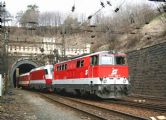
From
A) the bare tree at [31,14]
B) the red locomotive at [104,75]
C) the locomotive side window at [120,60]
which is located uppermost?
the bare tree at [31,14]

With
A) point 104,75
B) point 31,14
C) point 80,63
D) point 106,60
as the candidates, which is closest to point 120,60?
point 106,60

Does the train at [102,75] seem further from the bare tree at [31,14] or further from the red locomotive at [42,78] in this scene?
the bare tree at [31,14]

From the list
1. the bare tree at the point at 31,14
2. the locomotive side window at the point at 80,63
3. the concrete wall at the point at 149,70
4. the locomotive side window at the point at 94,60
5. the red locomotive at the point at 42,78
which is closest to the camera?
the locomotive side window at the point at 94,60

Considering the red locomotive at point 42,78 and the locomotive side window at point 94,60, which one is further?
the red locomotive at point 42,78

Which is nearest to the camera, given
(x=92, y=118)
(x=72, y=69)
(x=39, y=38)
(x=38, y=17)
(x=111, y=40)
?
(x=92, y=118)

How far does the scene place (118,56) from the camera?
24.4m

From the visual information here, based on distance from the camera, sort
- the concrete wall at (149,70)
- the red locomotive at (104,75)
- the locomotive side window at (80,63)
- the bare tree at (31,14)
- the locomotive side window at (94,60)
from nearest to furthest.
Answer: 1. the red locomotive at (104,75)
2. the locomotive side window at (94,60)
3. the locomotive side window at (80,63)
4. the concrete wall at (149,70)
5. the bare tree at (31,14)

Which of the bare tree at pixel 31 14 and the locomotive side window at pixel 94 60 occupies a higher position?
the bare tree at pixel 31 14

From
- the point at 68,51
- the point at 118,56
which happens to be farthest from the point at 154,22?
the point at 118,56

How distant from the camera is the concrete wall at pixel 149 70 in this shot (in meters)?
27.4

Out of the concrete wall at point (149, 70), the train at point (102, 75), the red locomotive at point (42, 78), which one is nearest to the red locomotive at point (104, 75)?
the train at point (102, 75)

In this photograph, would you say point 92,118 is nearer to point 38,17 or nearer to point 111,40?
point 111,40

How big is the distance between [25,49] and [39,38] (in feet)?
24.1

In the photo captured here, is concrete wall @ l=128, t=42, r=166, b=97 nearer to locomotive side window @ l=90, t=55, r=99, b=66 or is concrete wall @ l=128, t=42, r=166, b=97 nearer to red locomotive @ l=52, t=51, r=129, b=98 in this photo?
red locomotive @ l=52, t=51, r=129, b=98
